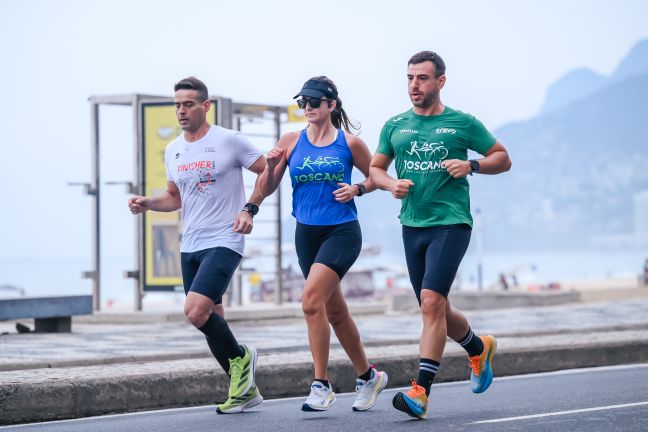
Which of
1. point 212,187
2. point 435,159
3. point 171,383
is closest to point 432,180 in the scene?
point 435,159

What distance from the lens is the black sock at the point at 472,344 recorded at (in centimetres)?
878

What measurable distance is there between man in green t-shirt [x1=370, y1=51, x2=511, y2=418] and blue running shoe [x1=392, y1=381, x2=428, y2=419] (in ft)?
0.10

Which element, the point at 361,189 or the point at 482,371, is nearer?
the point at 361,189

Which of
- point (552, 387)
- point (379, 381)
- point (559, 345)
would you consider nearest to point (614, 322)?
point (559, 345)

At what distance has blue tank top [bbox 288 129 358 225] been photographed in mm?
8602

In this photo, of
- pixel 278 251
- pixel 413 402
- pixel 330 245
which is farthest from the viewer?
pixel 278 251

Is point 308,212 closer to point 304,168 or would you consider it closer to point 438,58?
point 304,168

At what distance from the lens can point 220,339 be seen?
871 centimetres

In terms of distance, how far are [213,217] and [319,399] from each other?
1.31 meters

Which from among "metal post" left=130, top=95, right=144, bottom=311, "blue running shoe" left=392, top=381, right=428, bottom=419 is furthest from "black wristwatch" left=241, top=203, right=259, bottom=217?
"metal post" left=130, top=95, right=144, bottom=311

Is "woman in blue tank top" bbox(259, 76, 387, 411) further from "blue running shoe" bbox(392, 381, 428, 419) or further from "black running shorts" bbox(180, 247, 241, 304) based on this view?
"blue running shoe" bbox(392, 381, 428, 419)

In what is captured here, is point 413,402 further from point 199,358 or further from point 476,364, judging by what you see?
point 199,358

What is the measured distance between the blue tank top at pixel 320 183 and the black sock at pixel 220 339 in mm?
813

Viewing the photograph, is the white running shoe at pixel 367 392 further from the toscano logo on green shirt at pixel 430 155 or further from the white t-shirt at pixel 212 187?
Answer: the toscano logo on green shirt at pixel 430 155
